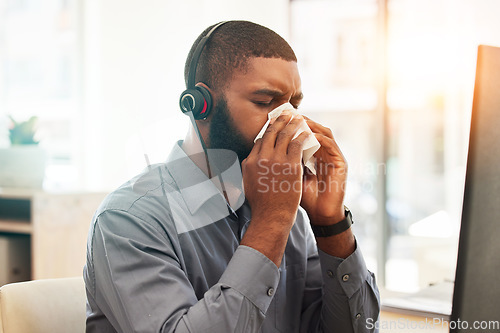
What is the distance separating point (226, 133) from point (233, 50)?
16cm

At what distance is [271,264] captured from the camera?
86cm

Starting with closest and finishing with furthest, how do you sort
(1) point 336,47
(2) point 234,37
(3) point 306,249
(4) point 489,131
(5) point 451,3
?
(4) point 489,131 < (2) point 234,37 < (3) point 306,249 < (5) point 451,3 < (1) point 336,47

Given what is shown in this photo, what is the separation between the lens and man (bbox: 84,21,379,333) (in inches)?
32.5

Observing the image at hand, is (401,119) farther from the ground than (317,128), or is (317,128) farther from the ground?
(317,128)

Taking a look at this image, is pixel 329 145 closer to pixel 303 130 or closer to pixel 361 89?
pixel 303 130

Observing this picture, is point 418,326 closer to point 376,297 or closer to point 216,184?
point 376,297

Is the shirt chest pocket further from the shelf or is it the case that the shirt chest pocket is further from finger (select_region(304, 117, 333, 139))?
the shelf

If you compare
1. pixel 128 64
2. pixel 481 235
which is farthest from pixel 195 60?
pixel 128 64

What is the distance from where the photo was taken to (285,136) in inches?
35.5

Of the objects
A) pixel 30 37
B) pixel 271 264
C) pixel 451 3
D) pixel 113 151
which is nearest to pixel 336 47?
pixel 451 3

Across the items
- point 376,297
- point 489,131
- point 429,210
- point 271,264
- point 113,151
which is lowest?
point 429,210

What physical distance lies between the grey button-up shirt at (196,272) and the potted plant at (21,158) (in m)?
1.73

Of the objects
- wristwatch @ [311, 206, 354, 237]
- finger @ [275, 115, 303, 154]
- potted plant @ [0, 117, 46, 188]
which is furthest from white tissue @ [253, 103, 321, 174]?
potted plant @ [0, 117, 46, 188]

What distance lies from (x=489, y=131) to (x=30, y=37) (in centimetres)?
369
